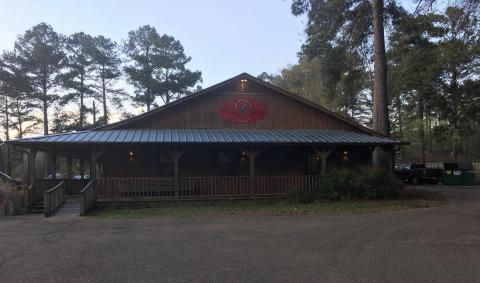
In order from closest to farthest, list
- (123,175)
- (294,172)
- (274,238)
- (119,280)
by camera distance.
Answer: (119,280) → (274,238) → (123,175) → (294,172)

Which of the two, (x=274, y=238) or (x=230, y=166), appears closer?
(x=274, y=238)

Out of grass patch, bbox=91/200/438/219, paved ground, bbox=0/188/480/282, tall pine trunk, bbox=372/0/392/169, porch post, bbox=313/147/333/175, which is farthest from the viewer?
tall pine trunk, bbox=372/0/392/169

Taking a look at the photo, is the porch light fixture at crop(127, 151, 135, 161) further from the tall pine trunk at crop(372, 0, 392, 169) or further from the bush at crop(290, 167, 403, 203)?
the tall pine trunk at crop(372, 0, 392, 169)

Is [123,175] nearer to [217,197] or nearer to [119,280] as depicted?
[217,197]

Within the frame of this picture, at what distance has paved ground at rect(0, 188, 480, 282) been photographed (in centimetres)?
716

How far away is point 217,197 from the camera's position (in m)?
19.0

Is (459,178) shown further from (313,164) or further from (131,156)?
(131,156)

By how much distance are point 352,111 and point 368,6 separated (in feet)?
109

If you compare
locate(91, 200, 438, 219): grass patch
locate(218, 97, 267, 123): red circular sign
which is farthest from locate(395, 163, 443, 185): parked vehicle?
locate(218, 97, 267, 123): red circular sign

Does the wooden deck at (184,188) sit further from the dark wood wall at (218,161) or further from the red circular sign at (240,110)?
the red circular sign at (240,110)

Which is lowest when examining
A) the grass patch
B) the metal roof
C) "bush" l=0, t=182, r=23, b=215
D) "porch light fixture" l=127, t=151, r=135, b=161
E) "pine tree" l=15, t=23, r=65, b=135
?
the grass patch

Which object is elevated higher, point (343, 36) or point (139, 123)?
point (343, 36)

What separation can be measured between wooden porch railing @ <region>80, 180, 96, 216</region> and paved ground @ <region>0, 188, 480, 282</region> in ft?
5.41

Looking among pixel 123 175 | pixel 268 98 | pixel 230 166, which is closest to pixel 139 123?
pixel 123 175
